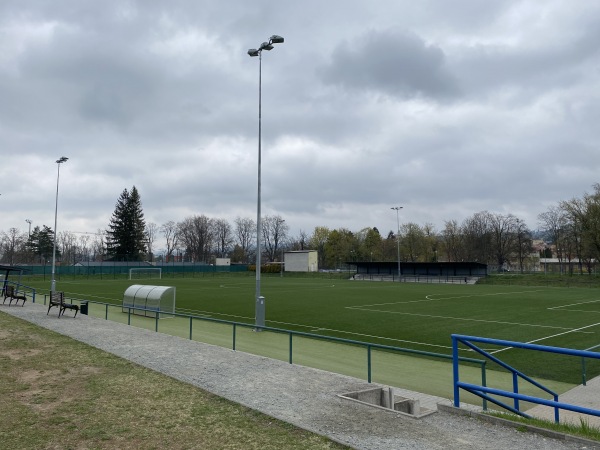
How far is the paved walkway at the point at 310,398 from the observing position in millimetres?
6832

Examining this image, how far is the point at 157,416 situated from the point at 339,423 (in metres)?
2.98

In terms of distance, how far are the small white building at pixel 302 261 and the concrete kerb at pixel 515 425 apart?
95020 millimetres

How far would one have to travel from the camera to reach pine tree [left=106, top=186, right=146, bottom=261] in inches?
4063

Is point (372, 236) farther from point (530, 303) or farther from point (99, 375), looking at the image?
point (99, 375)

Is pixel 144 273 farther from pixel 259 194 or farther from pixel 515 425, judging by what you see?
pixel 515 425

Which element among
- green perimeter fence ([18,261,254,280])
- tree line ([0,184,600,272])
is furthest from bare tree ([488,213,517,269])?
green perimeter fence ([18,261,254,280])

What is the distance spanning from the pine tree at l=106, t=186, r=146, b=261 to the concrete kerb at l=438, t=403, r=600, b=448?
335ft

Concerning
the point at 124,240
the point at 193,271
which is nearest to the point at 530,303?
the point at 193,271

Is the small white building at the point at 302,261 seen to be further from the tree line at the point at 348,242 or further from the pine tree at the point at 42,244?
the pine tree at the point at 42,244

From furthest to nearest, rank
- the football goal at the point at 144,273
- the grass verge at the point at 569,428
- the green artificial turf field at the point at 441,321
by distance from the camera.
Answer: the football goal at the point at 144,273 → the green artificial turf field at the point at 441,321 → the grass verge at the point at 569,428

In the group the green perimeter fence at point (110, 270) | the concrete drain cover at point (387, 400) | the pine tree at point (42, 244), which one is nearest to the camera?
the concrete drain cover at point (387, 400)

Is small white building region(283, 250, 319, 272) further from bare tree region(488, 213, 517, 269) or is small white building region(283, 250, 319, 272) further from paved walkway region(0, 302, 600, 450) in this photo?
paved walkway region(0, 302, 600, 450)

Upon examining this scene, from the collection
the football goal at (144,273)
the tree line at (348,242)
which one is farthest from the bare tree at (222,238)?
the football goal at (144,273)

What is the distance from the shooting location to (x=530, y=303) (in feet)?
119
